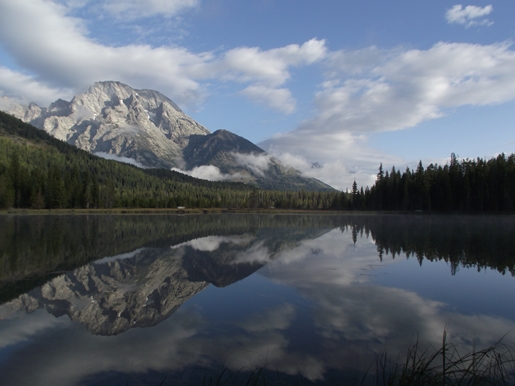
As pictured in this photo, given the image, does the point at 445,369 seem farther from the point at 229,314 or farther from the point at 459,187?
the point at 459,187

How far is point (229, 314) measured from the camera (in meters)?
11.3

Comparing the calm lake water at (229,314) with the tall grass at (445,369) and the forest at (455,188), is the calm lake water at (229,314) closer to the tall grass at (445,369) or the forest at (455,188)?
the tall grass at (445,369)

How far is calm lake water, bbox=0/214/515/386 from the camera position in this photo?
25.6ft

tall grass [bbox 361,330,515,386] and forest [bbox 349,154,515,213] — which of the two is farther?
forest [bbox 349,154,515,213]

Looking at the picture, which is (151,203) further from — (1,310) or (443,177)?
(1,310)

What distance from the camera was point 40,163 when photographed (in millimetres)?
172625

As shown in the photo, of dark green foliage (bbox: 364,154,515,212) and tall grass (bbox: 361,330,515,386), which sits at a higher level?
dark green foliage (bbox: 364,154,515,212)

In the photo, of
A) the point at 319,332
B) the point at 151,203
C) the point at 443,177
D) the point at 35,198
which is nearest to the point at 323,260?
the point at 319,332

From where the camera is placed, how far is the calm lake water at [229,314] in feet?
25.6

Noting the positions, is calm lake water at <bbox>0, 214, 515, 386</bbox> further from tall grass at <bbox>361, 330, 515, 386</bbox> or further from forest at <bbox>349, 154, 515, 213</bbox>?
forest at <bbox>349, 154, 515, 213</bbox>

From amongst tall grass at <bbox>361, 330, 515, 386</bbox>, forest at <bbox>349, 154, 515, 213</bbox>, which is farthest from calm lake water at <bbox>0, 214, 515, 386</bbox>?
forest at <bbox>349, 154, 515, 213</bbox>

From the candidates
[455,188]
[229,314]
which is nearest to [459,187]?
[455,188]

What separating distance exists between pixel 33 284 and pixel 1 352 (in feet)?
22.0

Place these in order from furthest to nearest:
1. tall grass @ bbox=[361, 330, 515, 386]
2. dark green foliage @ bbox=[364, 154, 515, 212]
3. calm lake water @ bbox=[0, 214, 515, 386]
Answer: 1. dark green foliage @ bbox=[364, 154, 515, 212]
2. calm lake water @ bbox=[0, 214, 515, 386]
3. tall grass @ bbox=[361, 330, 515, 386]
